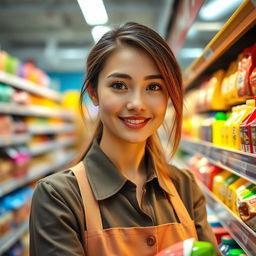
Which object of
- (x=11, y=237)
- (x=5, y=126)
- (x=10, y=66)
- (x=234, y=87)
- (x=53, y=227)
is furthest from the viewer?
(x=10, y=66)

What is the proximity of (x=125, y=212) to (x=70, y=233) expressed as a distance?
0.24m

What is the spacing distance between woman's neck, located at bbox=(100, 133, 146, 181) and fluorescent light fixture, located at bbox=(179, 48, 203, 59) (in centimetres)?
106

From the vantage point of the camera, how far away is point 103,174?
1400 mm

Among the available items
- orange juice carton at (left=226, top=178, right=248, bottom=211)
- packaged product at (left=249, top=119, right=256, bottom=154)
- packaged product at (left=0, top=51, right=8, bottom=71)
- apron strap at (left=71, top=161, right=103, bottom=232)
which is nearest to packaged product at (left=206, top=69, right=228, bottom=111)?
orange juice carton at (left=226, top=178, right=248, bottom=211)

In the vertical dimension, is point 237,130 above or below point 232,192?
above

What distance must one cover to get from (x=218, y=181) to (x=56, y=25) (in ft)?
29.0

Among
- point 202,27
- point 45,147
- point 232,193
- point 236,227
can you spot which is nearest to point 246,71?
point 232,193

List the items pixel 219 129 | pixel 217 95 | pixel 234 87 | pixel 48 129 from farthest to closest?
pixel 48 129 → pixel 217 95 → pixel 219 129 → pixel 234 87

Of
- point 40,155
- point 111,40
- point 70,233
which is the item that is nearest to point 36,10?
point 40,155

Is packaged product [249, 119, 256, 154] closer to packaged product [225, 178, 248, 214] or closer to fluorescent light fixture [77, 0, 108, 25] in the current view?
packaged product [225, 178, 248, 214]

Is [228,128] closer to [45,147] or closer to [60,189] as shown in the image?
[60,189]

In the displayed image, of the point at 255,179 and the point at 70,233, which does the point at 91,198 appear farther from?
the point at 255,179

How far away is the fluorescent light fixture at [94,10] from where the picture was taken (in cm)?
659

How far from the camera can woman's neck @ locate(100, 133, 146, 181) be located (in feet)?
4.81
